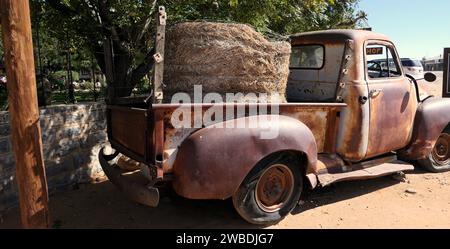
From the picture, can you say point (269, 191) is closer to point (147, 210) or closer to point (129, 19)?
point (147, 210)

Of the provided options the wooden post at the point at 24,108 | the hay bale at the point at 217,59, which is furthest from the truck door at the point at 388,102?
the wooden post at the point at 24,108

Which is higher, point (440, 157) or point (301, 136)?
point (301, 136)

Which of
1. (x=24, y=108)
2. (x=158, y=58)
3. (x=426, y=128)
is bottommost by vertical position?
(x=426, y=128)

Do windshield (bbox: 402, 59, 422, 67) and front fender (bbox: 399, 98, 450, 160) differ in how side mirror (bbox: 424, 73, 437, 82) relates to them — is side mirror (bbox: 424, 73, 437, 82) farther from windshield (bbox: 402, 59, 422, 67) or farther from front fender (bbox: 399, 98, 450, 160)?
windshield (bbox: 402, 59, 422, 67)

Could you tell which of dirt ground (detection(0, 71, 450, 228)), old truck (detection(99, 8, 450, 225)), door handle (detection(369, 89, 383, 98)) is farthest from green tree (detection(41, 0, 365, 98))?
door handle (detection(369, 89, 383, 98))

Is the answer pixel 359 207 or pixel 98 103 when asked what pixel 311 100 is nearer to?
pixel 359 207

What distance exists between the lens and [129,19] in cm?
620

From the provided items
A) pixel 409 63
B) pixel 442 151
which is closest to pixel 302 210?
pixel 442 151

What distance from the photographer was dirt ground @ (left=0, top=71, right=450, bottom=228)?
14.0 feet

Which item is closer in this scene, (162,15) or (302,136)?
(162,15)

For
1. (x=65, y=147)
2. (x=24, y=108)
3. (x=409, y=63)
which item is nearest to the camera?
(x=24, y=108)

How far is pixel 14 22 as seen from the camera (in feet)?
9.68

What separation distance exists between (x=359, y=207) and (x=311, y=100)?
4.58 ft

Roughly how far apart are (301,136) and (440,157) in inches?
131
